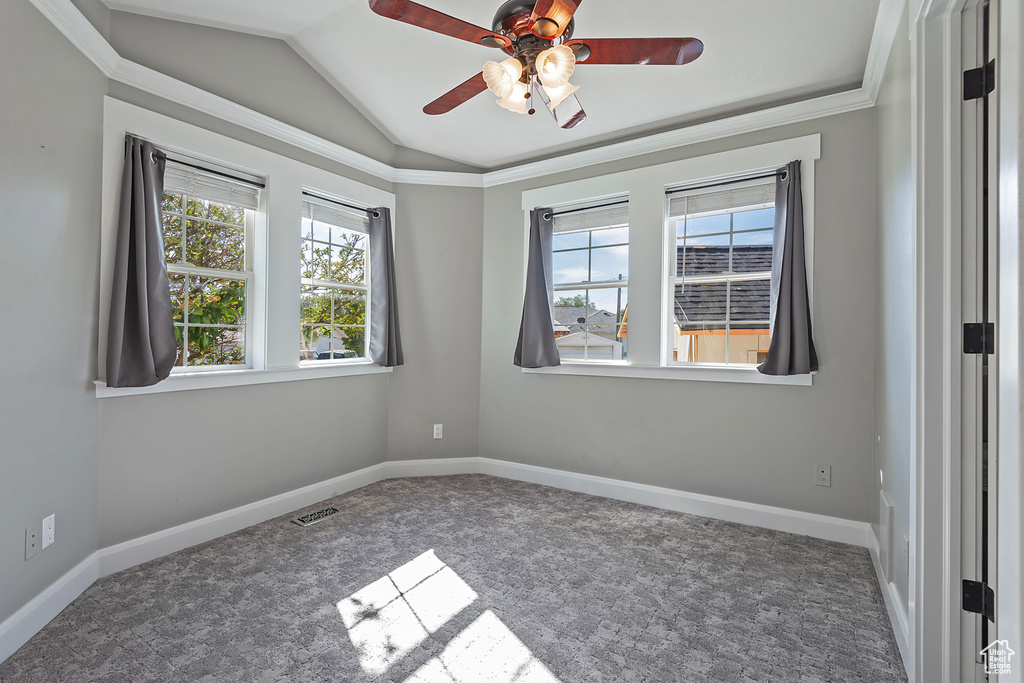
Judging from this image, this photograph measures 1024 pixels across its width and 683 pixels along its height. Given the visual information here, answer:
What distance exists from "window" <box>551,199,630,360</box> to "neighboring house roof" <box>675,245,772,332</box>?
1.42 ft

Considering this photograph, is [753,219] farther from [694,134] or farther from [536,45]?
[536,45]

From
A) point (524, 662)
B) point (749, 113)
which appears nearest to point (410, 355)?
point (524, 662)

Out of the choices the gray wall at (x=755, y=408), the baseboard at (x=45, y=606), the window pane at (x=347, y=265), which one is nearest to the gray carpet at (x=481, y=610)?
the baseboard at (x=45, y=606)

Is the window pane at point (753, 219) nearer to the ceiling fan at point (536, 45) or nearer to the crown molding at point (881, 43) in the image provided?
the crown molding at point (881, 43)

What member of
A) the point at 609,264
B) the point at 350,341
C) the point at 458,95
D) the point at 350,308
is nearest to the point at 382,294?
the point at 350,308

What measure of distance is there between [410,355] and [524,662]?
8.85ft

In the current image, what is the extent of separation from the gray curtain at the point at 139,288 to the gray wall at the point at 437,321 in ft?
5.80

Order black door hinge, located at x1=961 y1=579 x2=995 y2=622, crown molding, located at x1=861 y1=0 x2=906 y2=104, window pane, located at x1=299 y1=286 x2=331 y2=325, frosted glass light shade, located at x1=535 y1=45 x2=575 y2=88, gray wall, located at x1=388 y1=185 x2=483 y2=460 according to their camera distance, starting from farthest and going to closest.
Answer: gray wall, located at x1=388 y1=185 x2=483 y2=460 < window pane, located at x1=299 y1=286 x2=331 y2=325 < crown molding, located at x1=861 y1=0 x2=906 y2=104 < frosted glass light shade, located at x1=535 y1=45 x2=575 y2=88 < black door hinge, located at x1=961 y1=579 x2=995 y2=622

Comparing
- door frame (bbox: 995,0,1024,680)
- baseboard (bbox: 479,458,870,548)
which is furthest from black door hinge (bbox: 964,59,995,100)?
baseboard (bbox: 479,458,870,548)

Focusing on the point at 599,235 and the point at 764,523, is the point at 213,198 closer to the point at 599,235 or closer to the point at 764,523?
the point at 599,235

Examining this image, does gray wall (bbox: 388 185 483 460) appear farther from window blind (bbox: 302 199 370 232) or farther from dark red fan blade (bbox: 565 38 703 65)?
dark red fan blade (bbox: 565 38 703 65)

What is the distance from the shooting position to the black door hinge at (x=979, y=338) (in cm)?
143

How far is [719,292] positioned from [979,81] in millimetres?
1846

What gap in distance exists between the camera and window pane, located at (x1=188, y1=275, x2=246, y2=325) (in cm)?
281
